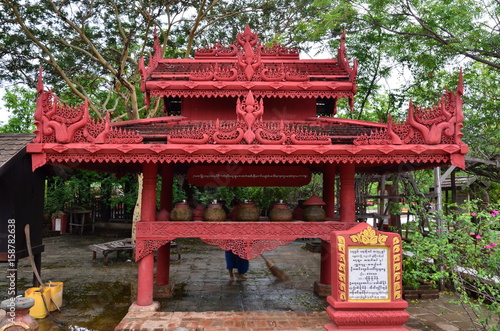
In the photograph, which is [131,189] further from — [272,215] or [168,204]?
[272,215]

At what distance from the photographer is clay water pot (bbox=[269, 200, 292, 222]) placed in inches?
282

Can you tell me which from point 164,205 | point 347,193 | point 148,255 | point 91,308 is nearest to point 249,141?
point 347,193

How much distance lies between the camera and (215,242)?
6867mm

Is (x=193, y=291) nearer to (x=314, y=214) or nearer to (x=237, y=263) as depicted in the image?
(x=237, y=263)

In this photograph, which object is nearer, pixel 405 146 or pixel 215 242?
pixel 405 146

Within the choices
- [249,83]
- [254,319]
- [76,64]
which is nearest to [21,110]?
[76,64]

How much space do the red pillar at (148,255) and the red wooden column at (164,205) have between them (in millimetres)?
1158

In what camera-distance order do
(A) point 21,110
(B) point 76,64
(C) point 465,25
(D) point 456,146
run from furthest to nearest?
1. (A) point 21,110
2. (B) point 76,64
3. (C) point 465,25
4. (D) point 456,146

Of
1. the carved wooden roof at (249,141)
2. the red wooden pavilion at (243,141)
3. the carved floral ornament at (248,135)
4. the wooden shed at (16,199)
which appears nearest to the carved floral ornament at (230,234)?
the red wooden pavilion at (243,141)

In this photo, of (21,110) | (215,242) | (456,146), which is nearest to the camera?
(456,146)

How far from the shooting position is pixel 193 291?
363 inches

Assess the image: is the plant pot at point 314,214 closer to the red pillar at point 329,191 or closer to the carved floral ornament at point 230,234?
the carved floral ornament at point 230,234

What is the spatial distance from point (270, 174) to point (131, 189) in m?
14.3

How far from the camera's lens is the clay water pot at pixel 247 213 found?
23.6 feet
